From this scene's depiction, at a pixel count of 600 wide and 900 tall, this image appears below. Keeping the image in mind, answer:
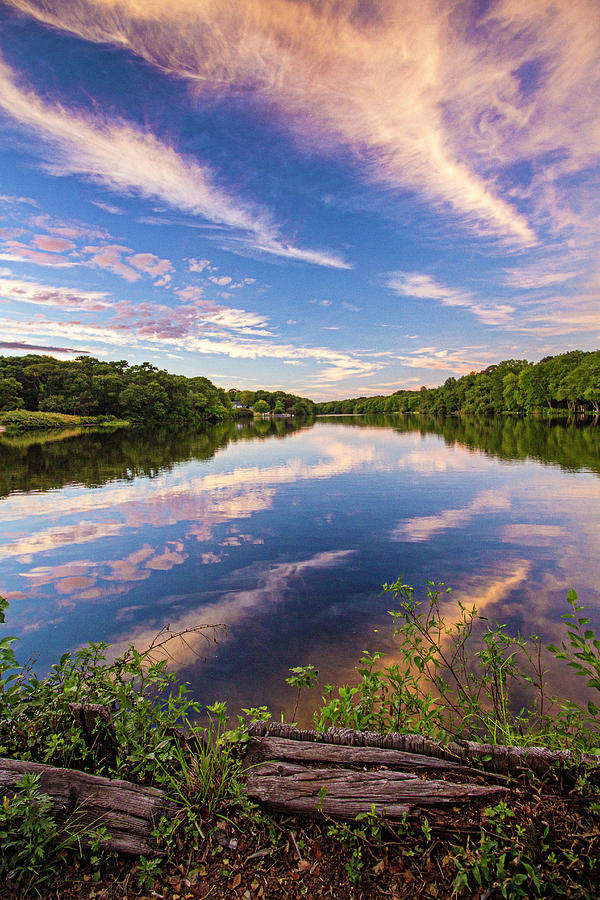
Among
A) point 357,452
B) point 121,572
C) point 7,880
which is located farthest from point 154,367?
point 7,880

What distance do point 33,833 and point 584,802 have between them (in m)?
3.67

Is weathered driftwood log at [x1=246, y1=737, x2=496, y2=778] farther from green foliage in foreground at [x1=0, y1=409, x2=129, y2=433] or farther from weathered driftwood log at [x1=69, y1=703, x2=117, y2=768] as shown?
green foliage in foreground at [x1=0, y1=409, x2=129, y2=433]

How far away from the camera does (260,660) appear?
6.36 meters

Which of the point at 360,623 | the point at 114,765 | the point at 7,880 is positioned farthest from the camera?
the point at 360,623

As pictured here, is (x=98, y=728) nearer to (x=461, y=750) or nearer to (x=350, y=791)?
(x=350, y=791)

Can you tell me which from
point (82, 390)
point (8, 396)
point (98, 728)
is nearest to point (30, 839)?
point (98, 728)

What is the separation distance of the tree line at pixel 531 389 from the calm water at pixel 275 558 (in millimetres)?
84227

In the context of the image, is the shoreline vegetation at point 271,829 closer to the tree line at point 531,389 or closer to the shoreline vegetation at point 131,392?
the shoreline vegetation at point 131,392

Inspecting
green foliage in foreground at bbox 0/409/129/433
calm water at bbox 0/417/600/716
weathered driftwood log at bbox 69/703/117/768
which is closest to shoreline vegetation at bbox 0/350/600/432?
green foliage in foreground at bbox 0/409/129/433

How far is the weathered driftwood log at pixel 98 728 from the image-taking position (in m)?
3.30

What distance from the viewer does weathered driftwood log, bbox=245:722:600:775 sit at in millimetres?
2793

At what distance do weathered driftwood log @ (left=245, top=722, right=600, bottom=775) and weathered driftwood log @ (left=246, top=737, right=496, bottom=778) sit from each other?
51 mm

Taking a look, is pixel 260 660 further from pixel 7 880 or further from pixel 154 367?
pixel 154 367

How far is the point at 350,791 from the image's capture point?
2.83 meters
